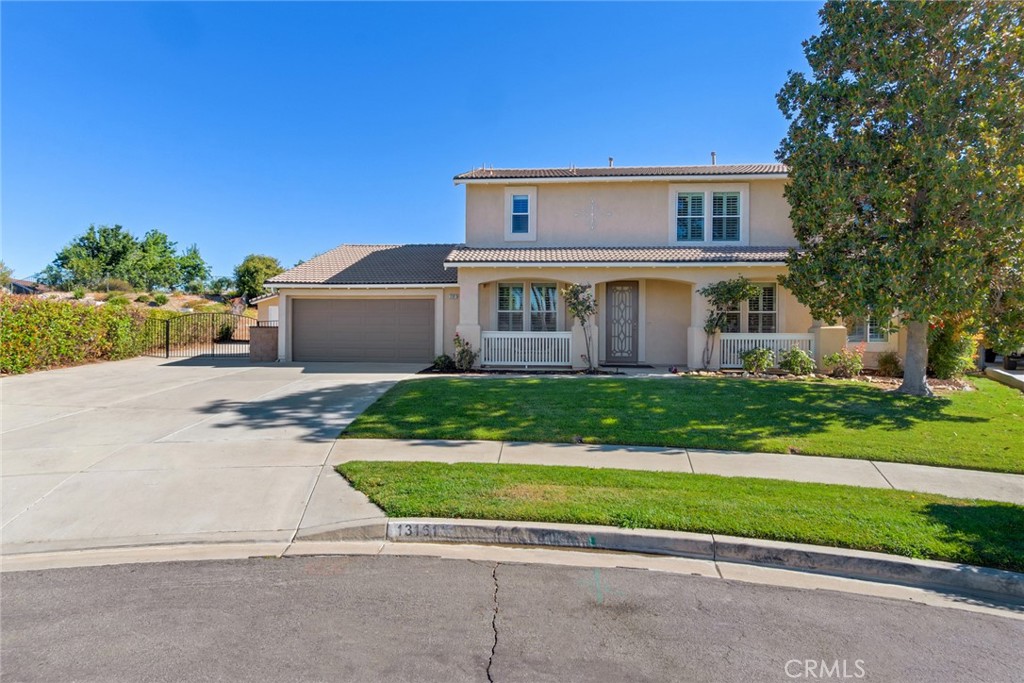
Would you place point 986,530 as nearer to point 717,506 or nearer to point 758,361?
point 717,506

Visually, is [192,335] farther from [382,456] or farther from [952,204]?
[952,204]

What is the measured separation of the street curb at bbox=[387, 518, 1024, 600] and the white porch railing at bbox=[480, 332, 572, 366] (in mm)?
10869

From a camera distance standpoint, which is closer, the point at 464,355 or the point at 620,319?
the point at 464,355

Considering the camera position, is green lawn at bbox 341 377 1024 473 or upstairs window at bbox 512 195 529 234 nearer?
green lawn at bbox 341 377 1024 473

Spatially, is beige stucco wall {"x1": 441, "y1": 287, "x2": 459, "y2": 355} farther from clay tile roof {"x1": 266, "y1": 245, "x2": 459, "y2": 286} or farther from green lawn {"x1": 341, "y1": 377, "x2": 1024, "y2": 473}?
green lawn {"x1": 341, "y1": 377, "x2": 1024, "y2": 473}

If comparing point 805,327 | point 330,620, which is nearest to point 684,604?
point 330,620

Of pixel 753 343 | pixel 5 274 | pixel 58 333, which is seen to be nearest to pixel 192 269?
pixel 5 274

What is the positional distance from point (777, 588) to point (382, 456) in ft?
15.9

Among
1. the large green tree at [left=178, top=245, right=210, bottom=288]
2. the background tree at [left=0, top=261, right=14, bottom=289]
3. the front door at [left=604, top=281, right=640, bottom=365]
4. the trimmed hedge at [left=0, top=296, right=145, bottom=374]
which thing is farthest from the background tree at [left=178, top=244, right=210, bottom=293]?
the front door at [left=604, top=281, right=640, bottom=365]

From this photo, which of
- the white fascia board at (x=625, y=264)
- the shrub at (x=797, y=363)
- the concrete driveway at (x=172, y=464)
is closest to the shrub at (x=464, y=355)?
the white fascia board at (x=625, y=264)

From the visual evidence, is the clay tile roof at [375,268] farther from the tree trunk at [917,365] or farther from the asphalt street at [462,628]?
the asphalt street at [462,628]

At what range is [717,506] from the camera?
537cm

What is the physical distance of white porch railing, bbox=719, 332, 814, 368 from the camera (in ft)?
49.8

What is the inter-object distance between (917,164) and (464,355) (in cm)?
1107
